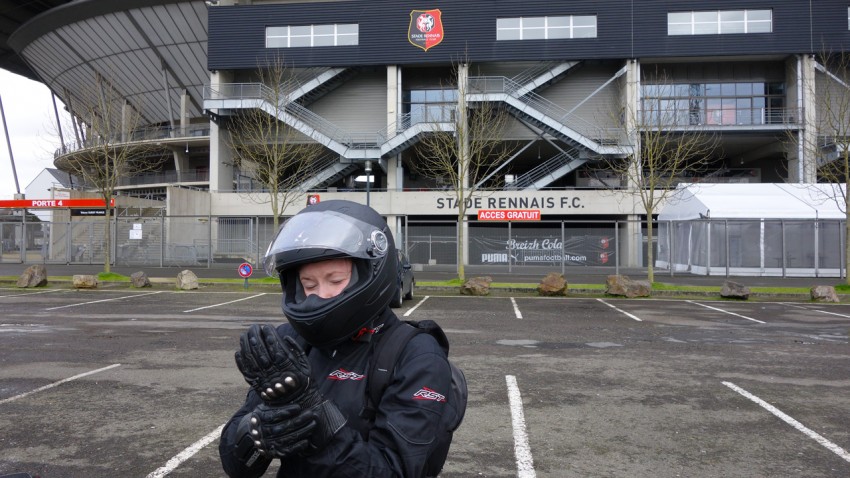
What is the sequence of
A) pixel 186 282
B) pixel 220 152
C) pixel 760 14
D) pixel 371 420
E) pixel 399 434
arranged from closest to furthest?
pixel 399 434
pixel 371 420
pixel 186 282
pixel 760 14
pixel 220 152

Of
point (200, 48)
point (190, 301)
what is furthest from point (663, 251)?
point (200, 48)

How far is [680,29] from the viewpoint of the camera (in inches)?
1379

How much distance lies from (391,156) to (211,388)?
3156 centimetres

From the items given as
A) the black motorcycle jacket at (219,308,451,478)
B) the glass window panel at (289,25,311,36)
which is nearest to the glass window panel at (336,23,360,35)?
the glass window panel at (289,25,311,36)

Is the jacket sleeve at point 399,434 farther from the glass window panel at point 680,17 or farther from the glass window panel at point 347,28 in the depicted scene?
the glass window panel at point 680,17

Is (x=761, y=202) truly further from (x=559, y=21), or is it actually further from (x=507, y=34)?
(x=507, y=34)

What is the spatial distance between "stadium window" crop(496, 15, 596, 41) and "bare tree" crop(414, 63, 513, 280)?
3.66 metres

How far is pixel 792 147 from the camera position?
35250 mm

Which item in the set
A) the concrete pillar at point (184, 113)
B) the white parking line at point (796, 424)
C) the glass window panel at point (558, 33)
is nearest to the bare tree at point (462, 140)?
the glass window panel at point (558, 33)

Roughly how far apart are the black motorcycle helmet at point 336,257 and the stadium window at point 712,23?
126ft

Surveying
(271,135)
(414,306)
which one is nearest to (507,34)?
(271,135)

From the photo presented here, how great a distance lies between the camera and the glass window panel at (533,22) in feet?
118

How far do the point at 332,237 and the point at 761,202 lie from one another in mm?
28224

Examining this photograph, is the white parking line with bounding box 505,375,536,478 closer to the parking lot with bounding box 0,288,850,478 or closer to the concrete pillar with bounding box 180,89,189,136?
the parking lot with bounding box 0,288,850,478
